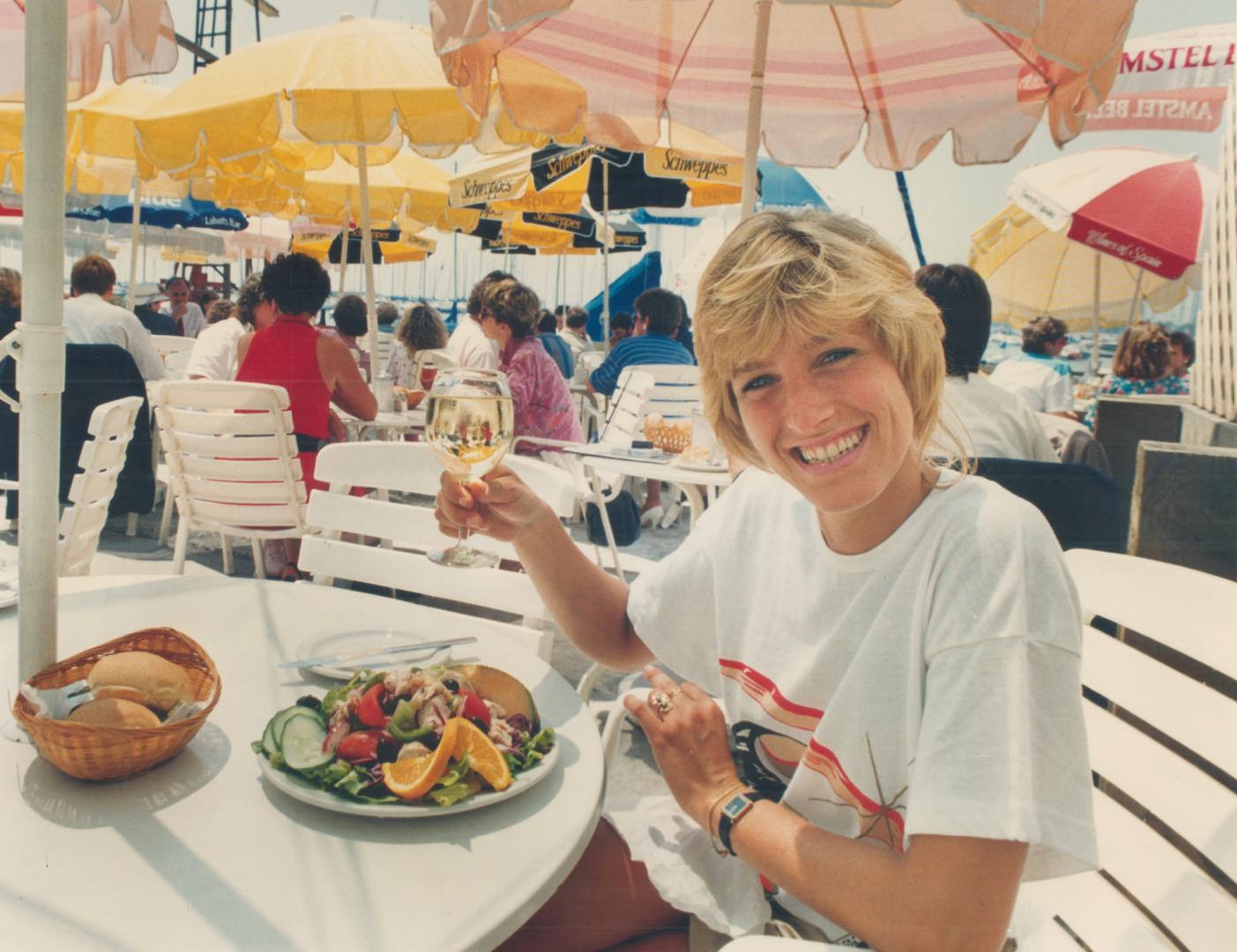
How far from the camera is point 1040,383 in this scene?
6.29m

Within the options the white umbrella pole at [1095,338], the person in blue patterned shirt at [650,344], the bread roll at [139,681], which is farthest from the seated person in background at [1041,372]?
the bread roll at [139,681]

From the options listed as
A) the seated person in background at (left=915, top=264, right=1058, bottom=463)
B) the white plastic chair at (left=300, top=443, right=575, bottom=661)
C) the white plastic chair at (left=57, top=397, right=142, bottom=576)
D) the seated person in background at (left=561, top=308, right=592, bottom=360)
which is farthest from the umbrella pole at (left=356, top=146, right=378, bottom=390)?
the seated person in background at (left=561, top=308, right=592, bottom=360)

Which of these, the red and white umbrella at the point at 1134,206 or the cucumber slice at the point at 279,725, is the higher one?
the red and white umbrella at the point at 1134,206

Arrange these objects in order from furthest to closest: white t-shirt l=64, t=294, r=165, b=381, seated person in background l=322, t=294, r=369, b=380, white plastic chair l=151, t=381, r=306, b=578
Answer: seated person in background l=322, t=294, r=369, b=380 < white t-shirt l=64, t=294, r=165, b=381 < white plastic chair l=151, t=381, r=306, b=578

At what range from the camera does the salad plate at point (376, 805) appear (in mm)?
916

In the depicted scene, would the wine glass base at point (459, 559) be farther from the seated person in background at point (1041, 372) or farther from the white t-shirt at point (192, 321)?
the white t-shirt at point (192, 321)

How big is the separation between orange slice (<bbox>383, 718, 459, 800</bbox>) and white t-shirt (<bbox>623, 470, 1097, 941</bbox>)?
40 cm

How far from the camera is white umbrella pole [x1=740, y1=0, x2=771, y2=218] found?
10.1 ft

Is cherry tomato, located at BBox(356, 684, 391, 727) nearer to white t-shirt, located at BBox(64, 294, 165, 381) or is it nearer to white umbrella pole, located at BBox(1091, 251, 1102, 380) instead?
white t-shirt, located at BBox(64, 294, 165, 381)

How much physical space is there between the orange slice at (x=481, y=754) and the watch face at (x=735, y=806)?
26cm

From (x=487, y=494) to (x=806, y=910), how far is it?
744 millimetres

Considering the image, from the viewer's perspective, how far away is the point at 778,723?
3.86 feet

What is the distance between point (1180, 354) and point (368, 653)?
304 inches

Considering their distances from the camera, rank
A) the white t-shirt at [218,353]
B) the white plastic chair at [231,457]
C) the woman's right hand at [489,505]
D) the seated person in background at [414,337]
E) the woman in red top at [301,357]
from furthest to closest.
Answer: the seated person in background at [414,337] → the white t-shirt at [218,353] → the woman in red top at [301,357] → the white plastic chair at [231,457] → the woman's right hand at [489,505]
